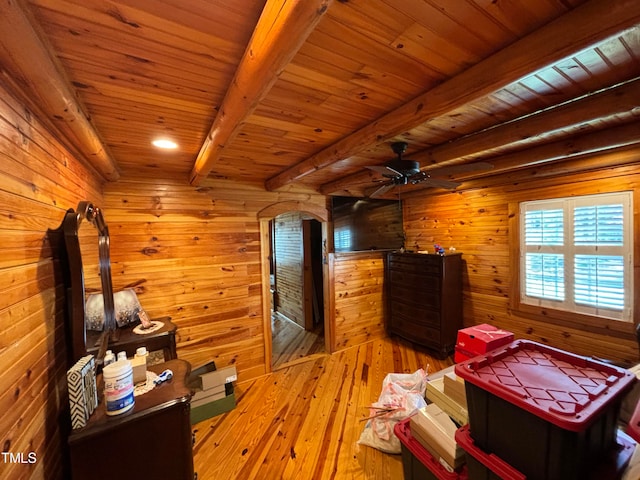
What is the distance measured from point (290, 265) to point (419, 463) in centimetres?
377

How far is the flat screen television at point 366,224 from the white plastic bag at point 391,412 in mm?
1830

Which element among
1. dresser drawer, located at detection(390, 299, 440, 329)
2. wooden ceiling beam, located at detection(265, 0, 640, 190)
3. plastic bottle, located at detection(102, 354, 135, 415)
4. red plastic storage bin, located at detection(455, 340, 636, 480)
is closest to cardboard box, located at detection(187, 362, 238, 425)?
plastic bottle, located at detection(102, 354, 135, 415)

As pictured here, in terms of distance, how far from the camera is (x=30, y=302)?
97 cm

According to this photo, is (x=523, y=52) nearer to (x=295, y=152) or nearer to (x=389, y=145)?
(x=389, y=145)

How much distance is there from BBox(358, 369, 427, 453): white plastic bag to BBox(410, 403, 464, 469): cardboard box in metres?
0.45

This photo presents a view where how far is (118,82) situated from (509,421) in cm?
197

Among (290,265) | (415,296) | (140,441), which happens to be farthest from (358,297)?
(140,441)

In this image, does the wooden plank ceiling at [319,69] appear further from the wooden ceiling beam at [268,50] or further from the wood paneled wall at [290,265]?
the wood paneled wall at [290,265]

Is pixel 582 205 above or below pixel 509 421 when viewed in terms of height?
above

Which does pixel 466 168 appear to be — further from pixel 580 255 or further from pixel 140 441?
pixel 140 441

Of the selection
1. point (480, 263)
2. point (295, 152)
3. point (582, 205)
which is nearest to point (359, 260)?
point (480, 263)

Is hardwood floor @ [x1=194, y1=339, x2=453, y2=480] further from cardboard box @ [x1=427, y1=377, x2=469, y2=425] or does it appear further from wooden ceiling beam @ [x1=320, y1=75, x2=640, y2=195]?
wooden ceiling beam @ [x1=320, y1=75, x2=640, y2=195]

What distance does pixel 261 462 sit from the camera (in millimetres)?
1892

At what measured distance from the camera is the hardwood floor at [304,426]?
1.83 metres
